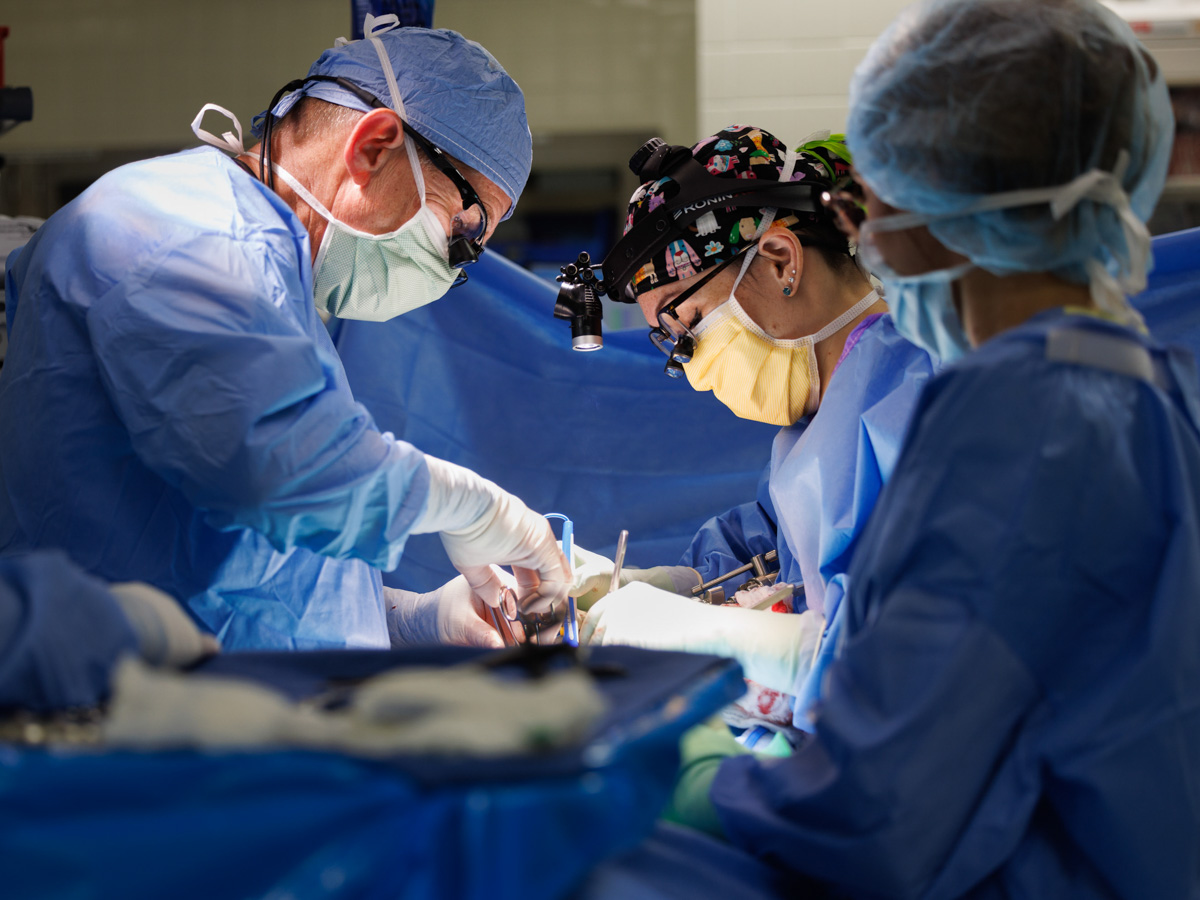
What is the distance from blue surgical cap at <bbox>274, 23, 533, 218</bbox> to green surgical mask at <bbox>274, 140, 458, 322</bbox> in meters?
0.09

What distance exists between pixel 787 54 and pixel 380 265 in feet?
7.43

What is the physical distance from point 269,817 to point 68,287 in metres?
A: 1.28

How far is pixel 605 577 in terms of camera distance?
8.33ft

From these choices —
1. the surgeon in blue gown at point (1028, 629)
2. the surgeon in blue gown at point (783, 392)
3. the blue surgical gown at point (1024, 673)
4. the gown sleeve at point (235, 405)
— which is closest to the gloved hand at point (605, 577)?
the surgeon in blue gown at point (783, 392)

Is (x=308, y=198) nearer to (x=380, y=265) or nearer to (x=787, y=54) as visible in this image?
(x=380, y=265)

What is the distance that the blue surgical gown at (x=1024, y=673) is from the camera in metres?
1.00

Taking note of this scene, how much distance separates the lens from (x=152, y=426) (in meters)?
1.61

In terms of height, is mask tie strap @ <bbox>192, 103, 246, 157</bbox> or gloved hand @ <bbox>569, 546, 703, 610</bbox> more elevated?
mask tie strap @ <bbox>192, 103, 246, 157</bbox>

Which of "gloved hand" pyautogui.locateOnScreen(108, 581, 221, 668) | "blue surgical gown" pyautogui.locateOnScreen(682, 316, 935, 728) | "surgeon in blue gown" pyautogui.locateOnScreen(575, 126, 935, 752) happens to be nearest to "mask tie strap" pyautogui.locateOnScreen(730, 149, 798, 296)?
"surgeon in blue gown" pyautogui.locateOnScreen(575, 126, 935, 752)

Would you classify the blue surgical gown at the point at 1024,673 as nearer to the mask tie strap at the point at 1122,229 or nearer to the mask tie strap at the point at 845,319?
the mask tie strap at the point at 1122,229

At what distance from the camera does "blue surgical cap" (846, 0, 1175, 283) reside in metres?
1.20

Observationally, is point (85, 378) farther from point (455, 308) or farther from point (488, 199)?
point (455, 308)

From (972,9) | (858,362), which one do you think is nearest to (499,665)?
(972,9)

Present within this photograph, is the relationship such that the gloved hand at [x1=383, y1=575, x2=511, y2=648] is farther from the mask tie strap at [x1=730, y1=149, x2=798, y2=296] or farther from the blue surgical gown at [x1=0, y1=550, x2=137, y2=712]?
the blue surgical gown at [x1=0, y1=550, x2=137, y2=712]
